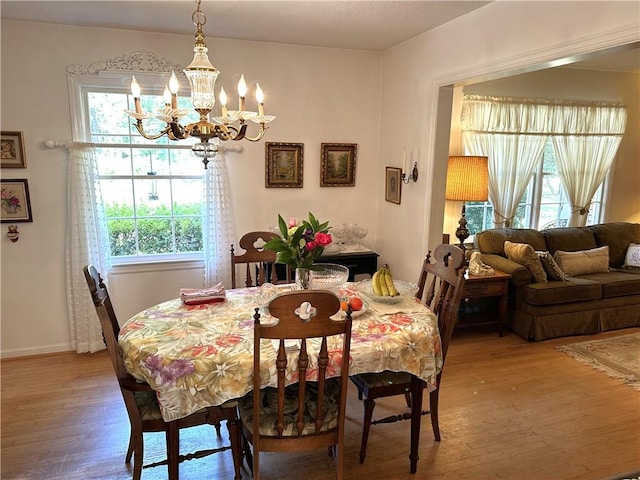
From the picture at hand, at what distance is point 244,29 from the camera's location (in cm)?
336

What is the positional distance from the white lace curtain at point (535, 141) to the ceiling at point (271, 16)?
1393 mm

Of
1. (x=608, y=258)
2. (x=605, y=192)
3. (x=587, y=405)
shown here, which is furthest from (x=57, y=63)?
(x=605, y=192)

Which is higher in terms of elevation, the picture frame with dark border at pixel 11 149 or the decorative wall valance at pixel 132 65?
the decorative wall valance at pixel 132 65

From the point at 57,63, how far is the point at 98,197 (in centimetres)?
102

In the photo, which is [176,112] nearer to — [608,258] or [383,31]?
[383,31]

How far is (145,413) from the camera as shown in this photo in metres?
1.96

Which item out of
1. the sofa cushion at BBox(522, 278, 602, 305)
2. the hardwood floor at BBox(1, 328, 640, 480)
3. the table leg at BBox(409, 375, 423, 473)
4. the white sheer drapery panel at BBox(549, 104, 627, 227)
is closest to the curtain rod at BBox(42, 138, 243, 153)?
the hardwood floor at BBox(1, 328, 640, 480)

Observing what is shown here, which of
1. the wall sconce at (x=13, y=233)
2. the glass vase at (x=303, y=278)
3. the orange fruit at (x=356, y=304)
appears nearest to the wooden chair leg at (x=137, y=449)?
the glass vase at (x=303, y=278)

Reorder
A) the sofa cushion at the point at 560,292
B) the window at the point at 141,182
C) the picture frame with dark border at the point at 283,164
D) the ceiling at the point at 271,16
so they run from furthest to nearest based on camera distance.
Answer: the picture frame with dark border at the point at 283,164 → the sofa cushion at the point at 560,292 → the window at the point at 141,182 → the ceiling at the point at 271,16

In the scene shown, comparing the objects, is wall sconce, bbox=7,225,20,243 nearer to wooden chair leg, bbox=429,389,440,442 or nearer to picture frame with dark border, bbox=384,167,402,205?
picture frame with dark border, bbox=384,167,402,205

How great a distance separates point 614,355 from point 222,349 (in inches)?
131

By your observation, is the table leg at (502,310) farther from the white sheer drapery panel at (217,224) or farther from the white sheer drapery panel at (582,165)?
the white sheer drapery panel at (217,224)

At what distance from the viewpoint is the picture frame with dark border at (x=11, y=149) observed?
3268 millimetres

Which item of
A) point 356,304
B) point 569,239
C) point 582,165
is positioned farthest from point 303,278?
point 582,165
